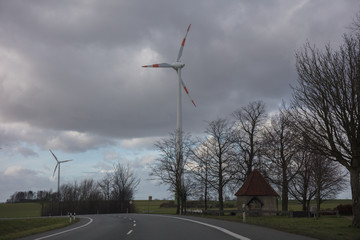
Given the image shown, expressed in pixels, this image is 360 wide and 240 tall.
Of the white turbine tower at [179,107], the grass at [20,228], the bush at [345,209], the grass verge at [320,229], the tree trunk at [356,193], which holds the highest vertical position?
the white turbine tower at [179,107]

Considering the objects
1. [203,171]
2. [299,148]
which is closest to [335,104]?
[299,148]

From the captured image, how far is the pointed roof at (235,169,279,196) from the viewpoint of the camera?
40.7 metres

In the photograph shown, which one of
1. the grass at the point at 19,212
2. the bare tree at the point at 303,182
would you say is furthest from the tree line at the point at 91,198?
the bare tree at the point at 303,182

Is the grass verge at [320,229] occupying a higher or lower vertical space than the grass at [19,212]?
higher

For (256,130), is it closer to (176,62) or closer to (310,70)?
(176,62)

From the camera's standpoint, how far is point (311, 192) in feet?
136

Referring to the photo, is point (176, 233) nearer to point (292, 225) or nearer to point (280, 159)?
point (292, 225)

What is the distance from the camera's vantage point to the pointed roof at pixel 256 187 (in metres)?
40.7

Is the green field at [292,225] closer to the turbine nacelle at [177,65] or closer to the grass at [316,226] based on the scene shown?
the grass at [316,226]

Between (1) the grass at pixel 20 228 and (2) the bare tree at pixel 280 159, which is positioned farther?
(2) the bare tree at pixel 280 159

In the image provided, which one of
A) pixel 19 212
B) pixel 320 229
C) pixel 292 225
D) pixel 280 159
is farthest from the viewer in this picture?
pixel 19 212

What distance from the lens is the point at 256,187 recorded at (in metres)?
41.0

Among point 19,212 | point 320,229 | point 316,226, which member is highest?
point 320,229

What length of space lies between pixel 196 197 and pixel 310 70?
31751mm
